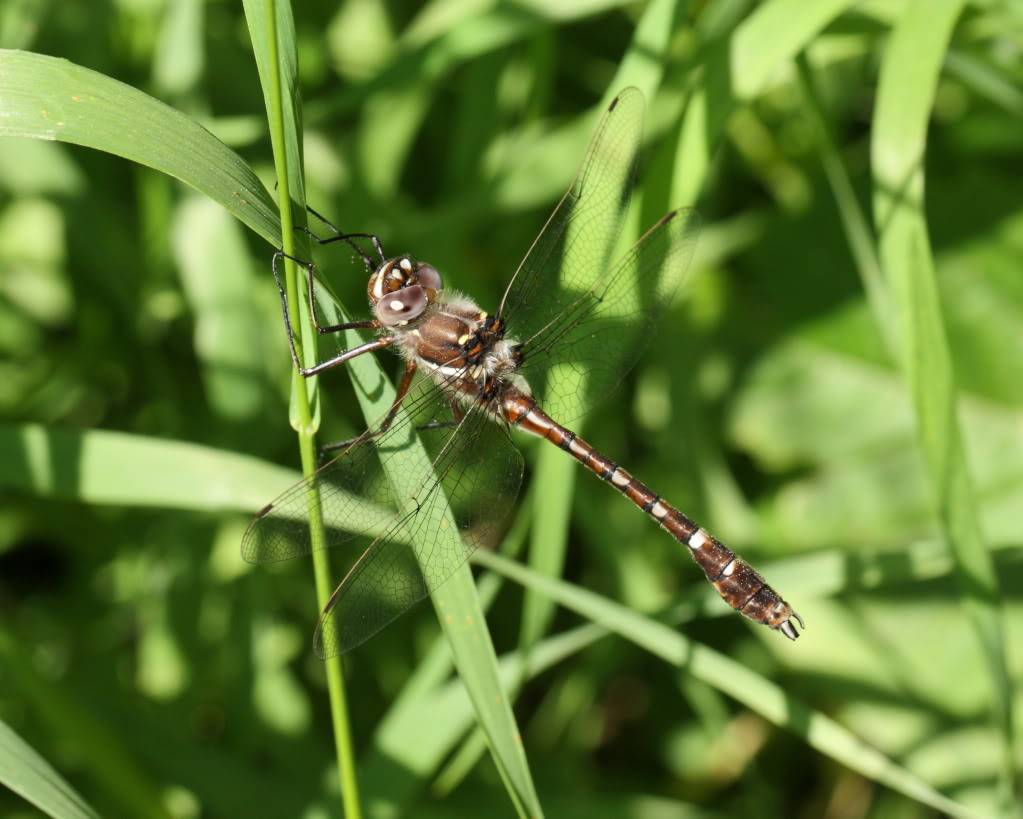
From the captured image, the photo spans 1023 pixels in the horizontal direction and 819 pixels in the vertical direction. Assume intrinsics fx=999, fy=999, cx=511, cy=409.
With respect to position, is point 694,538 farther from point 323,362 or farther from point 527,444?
point 323,362

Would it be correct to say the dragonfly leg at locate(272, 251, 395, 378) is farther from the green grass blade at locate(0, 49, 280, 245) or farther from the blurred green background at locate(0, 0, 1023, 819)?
the blurred green background at locate(0, 0, 1023, 819)

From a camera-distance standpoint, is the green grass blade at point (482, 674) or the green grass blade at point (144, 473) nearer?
the green grass blade at point (482, 674)

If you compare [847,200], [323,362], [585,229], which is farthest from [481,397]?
[847,200]

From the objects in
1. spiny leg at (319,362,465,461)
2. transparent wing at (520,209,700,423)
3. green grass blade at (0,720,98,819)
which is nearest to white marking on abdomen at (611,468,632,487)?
transparent wing at (520,209,700,423)

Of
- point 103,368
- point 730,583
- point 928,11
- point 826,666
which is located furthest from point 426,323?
point 826,666

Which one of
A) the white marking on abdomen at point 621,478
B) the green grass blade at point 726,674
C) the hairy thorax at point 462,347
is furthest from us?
the white marking on abdomen at point 621,478

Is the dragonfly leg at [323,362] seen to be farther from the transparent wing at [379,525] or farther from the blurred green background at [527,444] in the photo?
the blurred green background at [527,444]

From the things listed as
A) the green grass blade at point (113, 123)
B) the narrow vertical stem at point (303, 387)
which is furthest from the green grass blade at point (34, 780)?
the green grass blade at point (113, 123)
